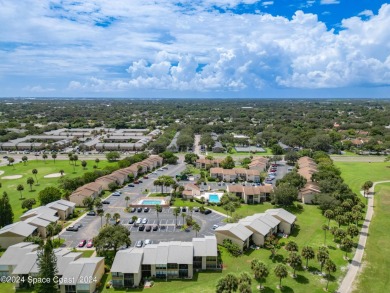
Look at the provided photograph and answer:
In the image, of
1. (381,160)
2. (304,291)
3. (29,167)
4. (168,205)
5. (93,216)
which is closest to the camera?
(304,291)

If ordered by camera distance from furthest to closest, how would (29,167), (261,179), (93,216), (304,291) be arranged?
(29,167), (261,179), (93,216), (304,291)

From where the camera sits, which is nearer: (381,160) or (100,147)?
(381,160)

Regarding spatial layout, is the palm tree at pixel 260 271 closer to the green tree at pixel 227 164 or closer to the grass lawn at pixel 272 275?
the grass lawn at pixel 272 275

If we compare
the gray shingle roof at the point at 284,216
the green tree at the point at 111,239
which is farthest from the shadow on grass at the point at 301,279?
the green tree at the point at 111,239

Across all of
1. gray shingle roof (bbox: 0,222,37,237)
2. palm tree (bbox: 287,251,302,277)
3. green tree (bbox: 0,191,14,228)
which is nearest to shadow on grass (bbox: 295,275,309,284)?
palm tree (bbox: 287,251,302,277)

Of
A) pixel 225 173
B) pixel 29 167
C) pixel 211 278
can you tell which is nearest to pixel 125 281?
pixel 211 278

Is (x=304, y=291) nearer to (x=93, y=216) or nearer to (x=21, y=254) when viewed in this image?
(x=21, y=254)
